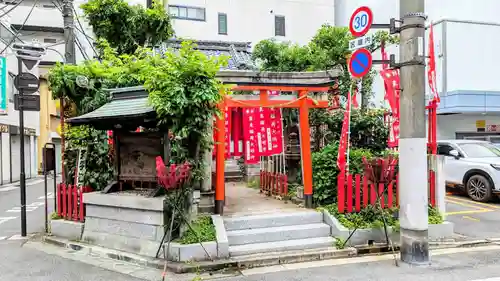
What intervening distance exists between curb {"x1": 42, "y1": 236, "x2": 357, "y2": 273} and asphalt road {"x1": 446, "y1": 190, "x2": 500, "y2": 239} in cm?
359

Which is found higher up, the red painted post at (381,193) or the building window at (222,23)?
the building window at (222,23)

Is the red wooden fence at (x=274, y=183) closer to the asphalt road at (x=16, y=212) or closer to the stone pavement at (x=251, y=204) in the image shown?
the stone pavement at (x=251, y=204)

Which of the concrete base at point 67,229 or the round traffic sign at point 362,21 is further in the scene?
the concrete base at point 67,229

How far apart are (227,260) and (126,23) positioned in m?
8.66

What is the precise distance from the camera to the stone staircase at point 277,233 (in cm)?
708

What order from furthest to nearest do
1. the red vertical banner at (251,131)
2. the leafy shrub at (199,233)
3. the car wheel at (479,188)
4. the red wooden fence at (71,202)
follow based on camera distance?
the car wheel at (479,188), the red vertical banner at (251,131), the red wooden fence at (71,202), the leafy shrub at (199,233)

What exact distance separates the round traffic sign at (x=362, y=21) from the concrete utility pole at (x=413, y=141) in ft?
1.87

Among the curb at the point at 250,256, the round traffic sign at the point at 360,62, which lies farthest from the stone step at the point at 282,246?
the round traffic sign at the point at 360,62

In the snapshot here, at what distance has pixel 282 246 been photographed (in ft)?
23.3

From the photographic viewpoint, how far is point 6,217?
1157 centimetres

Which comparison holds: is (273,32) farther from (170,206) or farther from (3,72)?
(170,206)

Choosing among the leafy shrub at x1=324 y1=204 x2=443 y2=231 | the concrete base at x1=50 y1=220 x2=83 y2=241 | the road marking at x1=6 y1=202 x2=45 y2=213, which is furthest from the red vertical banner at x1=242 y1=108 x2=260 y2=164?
the road marking at x1=6 y1=202 x2=45 y2=213

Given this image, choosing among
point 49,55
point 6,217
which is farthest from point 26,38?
point 6,217

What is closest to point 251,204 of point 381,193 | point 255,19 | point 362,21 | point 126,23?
point 381,193
